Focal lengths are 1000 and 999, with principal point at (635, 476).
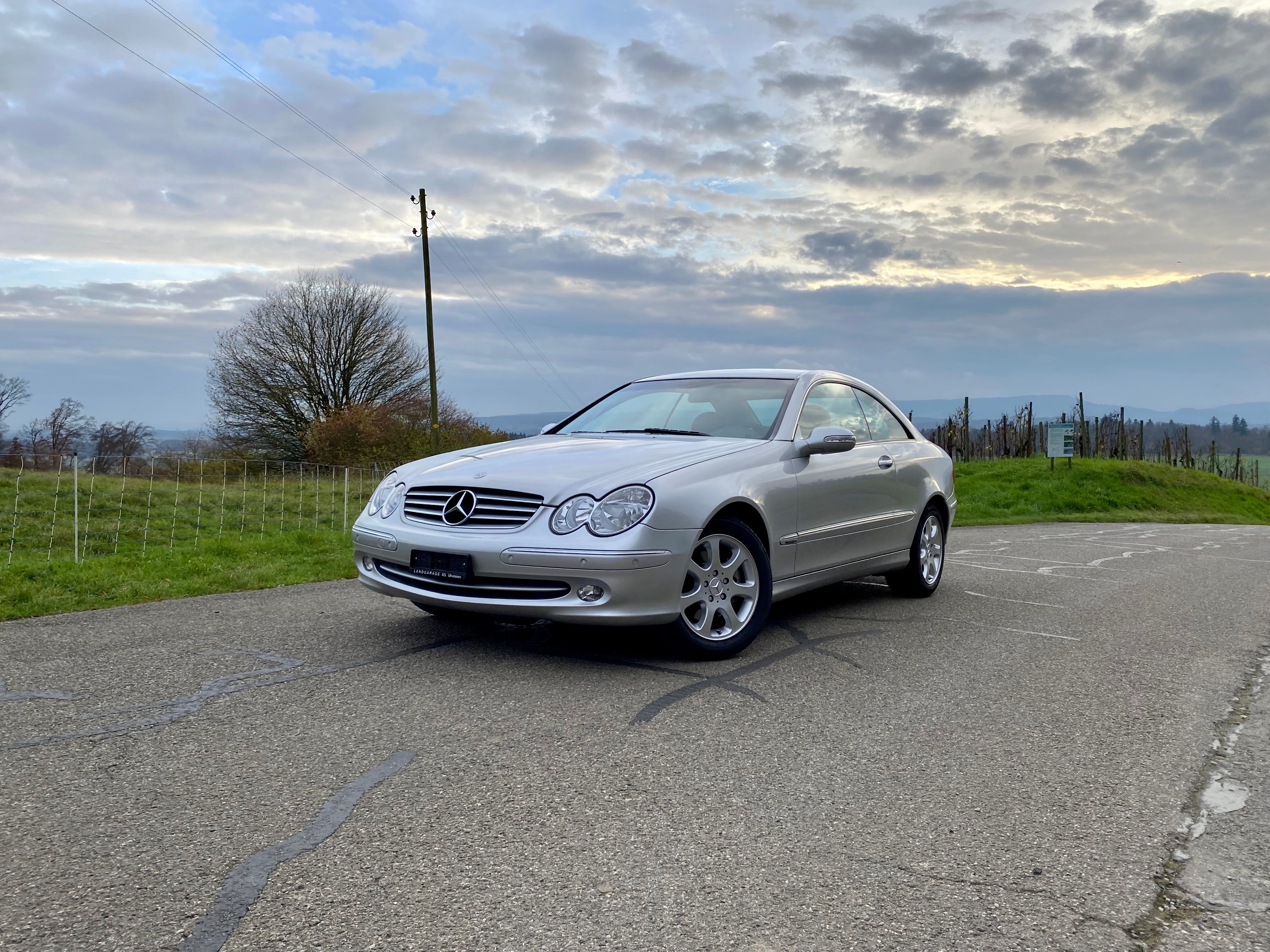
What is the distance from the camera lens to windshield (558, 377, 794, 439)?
6.21 metres

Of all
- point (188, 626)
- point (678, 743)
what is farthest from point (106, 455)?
point (678, 743)

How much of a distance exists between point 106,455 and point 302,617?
203 inches

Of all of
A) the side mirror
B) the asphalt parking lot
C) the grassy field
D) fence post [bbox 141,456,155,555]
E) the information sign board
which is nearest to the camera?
the asphalt parking lot

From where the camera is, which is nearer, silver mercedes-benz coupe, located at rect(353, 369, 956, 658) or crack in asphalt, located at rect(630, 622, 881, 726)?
crack in asphalt, located at rect(630, 622, 881, 726)

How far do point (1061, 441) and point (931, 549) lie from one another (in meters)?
25.9

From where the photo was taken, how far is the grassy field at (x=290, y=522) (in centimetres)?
782

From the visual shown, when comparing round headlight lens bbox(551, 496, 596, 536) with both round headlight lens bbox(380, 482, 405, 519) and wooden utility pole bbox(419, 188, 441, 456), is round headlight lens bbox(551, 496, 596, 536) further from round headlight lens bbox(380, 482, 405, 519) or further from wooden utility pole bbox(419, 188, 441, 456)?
wooden utility pole bbox(419, 188, 441, 456)

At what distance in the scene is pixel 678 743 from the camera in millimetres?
3893

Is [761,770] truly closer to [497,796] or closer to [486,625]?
[497,796]

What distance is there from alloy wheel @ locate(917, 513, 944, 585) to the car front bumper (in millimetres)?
3234

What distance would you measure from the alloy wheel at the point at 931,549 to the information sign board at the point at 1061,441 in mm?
24972

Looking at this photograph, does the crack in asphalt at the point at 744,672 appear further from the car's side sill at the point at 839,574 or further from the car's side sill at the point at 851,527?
the car's side sill at the point at 851,527

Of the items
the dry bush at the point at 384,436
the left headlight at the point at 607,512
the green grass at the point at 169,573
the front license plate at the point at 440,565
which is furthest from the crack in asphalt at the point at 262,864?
the dry bush at the point at 384,436

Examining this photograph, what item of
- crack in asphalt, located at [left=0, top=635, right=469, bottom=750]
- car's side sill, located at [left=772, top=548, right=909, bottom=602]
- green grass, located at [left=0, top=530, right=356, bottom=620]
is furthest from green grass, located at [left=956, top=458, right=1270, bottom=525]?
crack in asphalt, located at [left=0, top=635, right=469, bottom=750]
